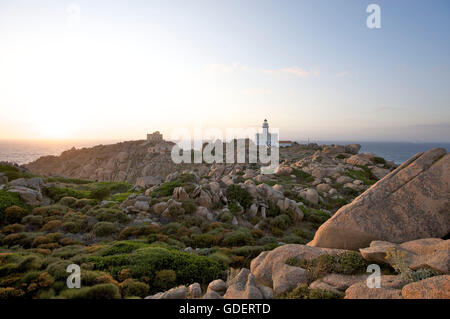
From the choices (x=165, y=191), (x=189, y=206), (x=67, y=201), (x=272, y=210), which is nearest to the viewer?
(x=189, y=206)

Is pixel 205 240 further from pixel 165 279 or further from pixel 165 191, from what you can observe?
pixel 165 191

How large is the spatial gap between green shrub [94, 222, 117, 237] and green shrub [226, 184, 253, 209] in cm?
1005

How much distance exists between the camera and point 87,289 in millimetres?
6402

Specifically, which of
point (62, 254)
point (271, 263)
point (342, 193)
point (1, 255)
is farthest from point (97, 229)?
point (342, 193)

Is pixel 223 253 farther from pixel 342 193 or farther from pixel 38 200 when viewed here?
pixel 342 193

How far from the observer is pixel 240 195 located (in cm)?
2053

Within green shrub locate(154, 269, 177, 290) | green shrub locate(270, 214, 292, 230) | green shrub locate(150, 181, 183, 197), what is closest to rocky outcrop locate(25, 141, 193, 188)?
green shrub locate(150, 181, 183, 197)

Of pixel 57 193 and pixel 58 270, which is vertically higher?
pixel 58 270

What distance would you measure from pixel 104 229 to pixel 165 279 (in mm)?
7827

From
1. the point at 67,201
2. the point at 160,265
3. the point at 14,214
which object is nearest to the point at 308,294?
the point at 160,265

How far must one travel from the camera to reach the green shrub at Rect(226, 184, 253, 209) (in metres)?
19.8

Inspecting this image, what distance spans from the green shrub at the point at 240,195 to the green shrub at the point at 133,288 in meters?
13.1

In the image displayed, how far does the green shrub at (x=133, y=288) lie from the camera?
7136mm

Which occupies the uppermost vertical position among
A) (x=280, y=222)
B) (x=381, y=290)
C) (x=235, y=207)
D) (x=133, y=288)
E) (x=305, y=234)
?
(x=381, y=290)
